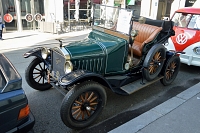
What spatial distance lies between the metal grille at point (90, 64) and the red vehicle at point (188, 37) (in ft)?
10.8

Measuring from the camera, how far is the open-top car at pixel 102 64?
2.82 metres

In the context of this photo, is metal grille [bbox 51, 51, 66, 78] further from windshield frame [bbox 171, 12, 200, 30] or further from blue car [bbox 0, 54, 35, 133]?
windshield frame [bbox 171, 12, 200, 30]

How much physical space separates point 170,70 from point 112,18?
6.59 ft

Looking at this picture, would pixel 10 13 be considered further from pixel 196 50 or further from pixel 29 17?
pixel 196 50

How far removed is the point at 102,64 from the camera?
3.34m

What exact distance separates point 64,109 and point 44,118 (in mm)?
786

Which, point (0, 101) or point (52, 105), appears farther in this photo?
point (52, 105)

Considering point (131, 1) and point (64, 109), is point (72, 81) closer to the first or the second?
point (64, 109)

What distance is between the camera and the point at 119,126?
295cm

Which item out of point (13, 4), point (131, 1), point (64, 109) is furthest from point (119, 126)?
point (131, 1)

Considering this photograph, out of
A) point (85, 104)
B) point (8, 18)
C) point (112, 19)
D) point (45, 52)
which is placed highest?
point (8, 18)

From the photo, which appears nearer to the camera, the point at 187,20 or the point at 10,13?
the point at 187,20

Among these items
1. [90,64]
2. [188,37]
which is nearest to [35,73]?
[90,64]

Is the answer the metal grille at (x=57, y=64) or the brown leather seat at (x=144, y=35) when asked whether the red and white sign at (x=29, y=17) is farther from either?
the metal grille at (x=57, y=64)
